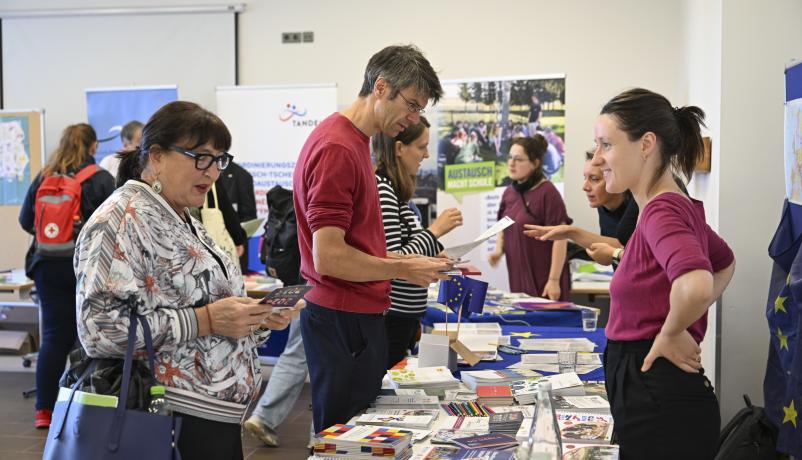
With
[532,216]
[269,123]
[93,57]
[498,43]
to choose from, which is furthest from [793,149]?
[93,57]

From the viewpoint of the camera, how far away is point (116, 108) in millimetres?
7266

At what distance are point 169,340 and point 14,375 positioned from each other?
16.9 feet

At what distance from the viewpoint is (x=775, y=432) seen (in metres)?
3.01

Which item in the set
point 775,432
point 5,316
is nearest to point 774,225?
point 775,432

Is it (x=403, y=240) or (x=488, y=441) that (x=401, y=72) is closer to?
(x=403, y=240)

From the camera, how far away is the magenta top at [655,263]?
1.49 m

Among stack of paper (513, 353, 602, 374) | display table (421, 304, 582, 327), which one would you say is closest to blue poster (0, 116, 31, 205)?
display table (421, 304, 582, 327)

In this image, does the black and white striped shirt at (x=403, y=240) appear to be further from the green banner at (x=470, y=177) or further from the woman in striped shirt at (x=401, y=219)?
the green banner at (x=470, y=177)

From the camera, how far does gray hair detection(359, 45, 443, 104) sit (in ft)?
7.03

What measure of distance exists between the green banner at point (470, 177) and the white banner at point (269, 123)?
1.13 m

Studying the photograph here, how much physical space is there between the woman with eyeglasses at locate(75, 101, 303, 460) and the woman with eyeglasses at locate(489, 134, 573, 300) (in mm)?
3250

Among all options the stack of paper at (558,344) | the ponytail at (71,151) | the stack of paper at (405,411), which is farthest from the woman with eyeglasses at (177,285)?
the ponytail at (71,151)

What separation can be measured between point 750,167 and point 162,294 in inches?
116

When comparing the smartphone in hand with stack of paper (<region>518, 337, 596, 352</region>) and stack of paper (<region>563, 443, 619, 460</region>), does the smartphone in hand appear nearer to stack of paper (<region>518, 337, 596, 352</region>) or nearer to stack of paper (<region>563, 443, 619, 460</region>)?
stack of paper (<region>563, 443, 619, 460</region>)
